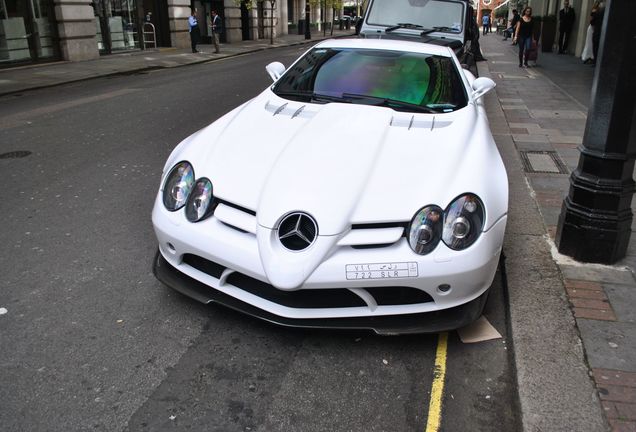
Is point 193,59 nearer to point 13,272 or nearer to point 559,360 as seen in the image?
point 13,272

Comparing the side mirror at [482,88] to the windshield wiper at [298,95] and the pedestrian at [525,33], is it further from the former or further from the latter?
the pedestrian at [525,33]

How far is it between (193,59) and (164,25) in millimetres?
6199

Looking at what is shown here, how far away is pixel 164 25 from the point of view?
87.7 ft

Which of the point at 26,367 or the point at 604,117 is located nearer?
the point at 26,367

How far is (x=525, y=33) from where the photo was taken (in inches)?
648

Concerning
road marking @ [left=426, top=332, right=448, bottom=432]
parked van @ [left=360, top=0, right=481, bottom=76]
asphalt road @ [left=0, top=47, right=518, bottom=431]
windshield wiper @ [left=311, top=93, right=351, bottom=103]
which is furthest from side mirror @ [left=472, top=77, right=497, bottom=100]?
parked van @ [left=360, top=0, right=481, bottom=76]

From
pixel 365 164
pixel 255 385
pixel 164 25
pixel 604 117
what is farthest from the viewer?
pixel 164 25

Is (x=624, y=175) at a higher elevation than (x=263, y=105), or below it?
below

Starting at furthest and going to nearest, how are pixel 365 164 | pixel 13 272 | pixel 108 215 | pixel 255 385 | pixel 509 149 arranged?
pixel 509 149 → pixel 108 215 → pixel 13 272 → pixel 365 164 → pixel 255 385

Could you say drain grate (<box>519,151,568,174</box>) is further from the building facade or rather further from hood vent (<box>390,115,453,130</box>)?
the building facade

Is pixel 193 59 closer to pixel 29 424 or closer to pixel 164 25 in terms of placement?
pixel 164 25

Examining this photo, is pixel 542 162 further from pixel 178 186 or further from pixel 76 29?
pixel 76 29

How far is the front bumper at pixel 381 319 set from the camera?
2.97m

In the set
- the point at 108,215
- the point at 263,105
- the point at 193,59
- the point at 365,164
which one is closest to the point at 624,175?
the point at 365,164
